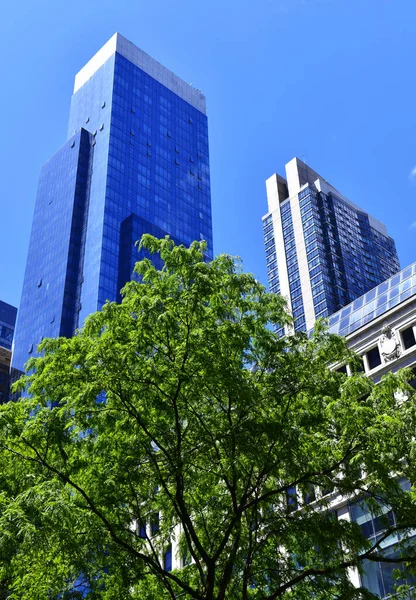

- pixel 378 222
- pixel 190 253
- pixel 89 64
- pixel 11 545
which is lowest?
pixel 11 545

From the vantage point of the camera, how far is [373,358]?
43219 mm

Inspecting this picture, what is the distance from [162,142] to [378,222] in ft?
196

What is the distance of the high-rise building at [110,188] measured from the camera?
13238 cm

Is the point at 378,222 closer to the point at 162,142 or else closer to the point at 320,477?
the point at 162,142

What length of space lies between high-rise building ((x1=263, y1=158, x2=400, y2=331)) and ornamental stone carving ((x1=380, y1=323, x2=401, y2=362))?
101 meters

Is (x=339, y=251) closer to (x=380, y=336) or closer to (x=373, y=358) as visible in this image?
(x=373, y=358)

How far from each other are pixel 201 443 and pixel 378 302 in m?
31.6

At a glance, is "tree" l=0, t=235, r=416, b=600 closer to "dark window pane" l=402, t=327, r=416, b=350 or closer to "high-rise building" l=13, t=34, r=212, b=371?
"dark window pane" l=402, t=327, r=416, b=350

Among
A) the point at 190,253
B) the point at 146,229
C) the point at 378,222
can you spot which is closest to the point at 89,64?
the point at 146,229

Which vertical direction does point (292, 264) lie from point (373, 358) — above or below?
above

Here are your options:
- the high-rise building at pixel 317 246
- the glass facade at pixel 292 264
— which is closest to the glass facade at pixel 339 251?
the high-rise building at pixel 317 246

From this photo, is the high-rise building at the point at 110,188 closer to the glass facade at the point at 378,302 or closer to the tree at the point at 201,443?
the glass facade at the point at 378,302

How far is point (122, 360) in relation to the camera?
18.2 m

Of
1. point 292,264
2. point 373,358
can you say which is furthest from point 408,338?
point 292,264
